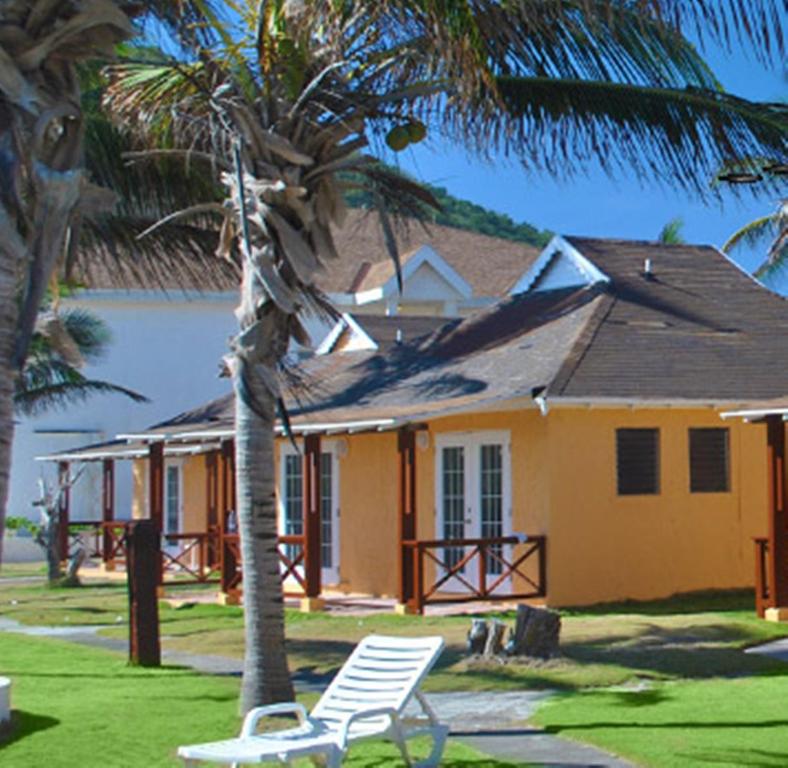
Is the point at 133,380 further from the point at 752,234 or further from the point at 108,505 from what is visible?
the point at 752,234

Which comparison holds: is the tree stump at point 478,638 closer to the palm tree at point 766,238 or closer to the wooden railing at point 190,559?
the wooden railing at point 190,559

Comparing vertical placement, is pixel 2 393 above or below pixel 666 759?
above

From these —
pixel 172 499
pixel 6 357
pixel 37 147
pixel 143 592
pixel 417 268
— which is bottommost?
pixel 143 592

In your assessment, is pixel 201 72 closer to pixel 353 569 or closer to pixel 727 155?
pixel 727 155

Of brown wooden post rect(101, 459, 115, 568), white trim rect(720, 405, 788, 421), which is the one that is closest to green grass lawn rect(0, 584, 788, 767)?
white trim rect(720, 405, 788, 421)

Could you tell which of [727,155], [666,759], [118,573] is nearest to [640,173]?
[727,155]

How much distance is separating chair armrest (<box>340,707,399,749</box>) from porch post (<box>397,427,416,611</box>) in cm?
1075

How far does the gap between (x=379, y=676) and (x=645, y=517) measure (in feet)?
38.3

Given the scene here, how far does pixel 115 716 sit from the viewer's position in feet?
41.6

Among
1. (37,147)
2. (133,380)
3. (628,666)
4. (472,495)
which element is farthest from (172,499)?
(37,147)

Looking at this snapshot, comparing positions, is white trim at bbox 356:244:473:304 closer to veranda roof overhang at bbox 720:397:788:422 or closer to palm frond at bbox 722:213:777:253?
palm frond at bbox 722:213:777:253

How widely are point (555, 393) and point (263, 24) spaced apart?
936cm

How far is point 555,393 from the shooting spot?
20.7m

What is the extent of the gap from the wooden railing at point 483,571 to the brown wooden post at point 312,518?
1.55 m
